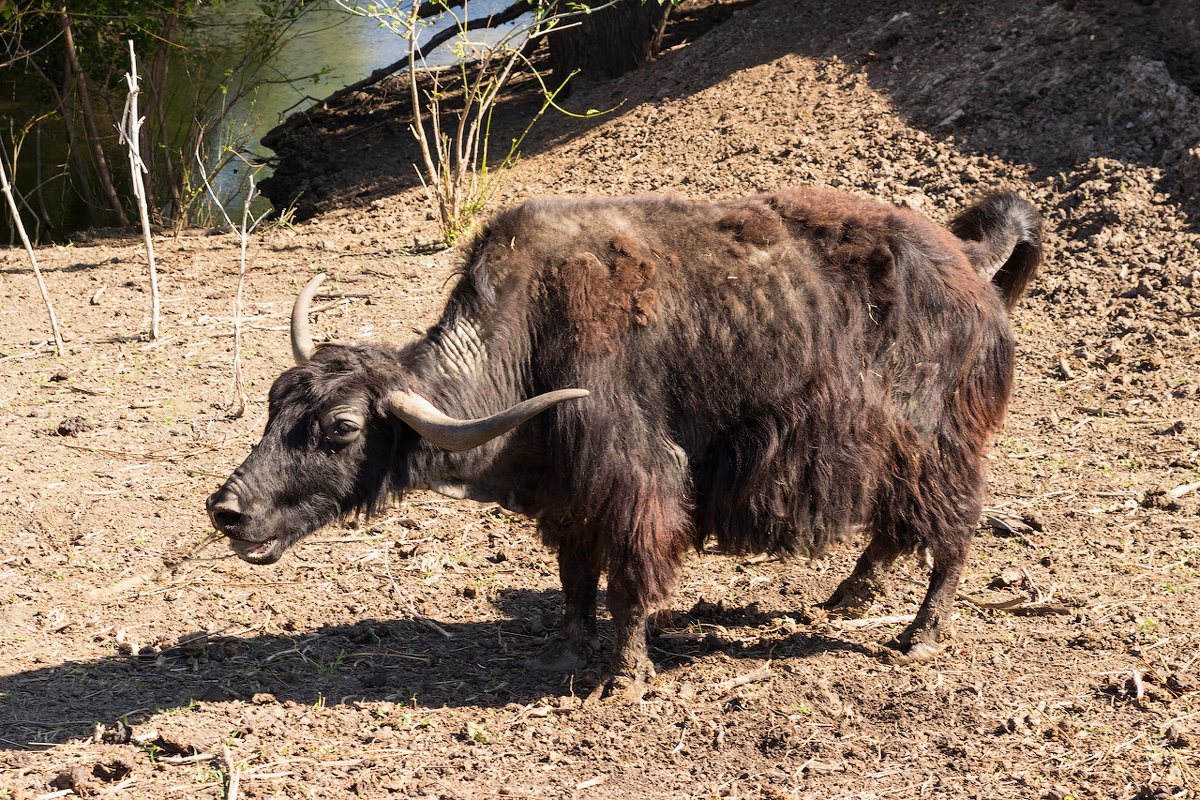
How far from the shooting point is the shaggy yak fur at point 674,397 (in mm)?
4004

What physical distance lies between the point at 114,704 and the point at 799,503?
2811 millimetres

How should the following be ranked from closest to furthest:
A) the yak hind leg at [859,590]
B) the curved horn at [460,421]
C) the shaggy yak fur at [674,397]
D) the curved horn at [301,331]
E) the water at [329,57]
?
1. the curved horn at [460,421]
2. the shaggy yak fur at [674,397]
3. the curved horn at [301,331]
4. the yak hind leg at [859,590]
5. the water at [329,57]

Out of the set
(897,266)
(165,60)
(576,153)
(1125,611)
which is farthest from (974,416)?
(165,60)

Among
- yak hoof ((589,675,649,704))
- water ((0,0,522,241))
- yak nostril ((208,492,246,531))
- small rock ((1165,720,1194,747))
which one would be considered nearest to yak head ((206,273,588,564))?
yak nostril ((208,492,246,531))

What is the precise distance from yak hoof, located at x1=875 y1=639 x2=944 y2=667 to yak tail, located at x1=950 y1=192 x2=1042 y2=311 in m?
1.62

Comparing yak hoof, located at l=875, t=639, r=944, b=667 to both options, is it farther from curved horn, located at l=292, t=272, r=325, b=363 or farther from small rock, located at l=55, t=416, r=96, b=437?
small rock, located at l=55, t=416, r=96, b=437

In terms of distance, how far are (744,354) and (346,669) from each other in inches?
84.7

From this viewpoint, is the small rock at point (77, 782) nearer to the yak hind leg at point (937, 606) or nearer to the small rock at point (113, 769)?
the small rock at point (113, 769)

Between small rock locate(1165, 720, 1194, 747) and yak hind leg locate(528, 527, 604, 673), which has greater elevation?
yak hind leg locate(528, 527, 604, 673)

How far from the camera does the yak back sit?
411cm

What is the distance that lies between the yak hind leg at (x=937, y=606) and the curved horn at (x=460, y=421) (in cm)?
189

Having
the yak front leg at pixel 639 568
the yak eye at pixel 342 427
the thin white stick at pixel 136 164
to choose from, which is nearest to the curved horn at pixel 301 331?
the yak eye at pixel 342 427

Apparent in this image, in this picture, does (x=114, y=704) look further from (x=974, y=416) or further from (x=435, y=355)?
(x=974, y=416)

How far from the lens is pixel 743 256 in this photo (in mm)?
4328
